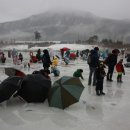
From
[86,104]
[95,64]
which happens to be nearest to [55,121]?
[86,104]

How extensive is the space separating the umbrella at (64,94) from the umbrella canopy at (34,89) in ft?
1.00

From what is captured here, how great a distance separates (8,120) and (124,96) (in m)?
4.56

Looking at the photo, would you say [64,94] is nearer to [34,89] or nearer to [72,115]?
[72,115]

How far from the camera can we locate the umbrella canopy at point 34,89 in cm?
812

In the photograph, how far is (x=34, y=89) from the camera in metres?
8.09

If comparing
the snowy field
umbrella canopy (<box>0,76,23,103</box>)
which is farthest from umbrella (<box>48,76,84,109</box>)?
umbrella canopy (<box>0,76,23,103</box>)

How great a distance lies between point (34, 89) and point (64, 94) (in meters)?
0.96

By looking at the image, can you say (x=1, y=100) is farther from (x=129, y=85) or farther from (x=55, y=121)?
(x=129, y=85)

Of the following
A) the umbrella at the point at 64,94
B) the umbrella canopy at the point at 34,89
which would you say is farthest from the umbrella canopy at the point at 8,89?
the umbrella at the point at 64,94

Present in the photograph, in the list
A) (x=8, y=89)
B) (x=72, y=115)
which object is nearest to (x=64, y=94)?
(x=72, y=115)

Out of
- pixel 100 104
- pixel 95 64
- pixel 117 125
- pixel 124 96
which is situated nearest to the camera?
pixel 117 125

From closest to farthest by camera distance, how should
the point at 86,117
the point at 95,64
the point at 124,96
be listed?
the point at 86,117 → the point at 124,96 → the point at 95,64

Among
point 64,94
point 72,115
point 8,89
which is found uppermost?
point 8,89

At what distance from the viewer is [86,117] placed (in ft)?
23.3
